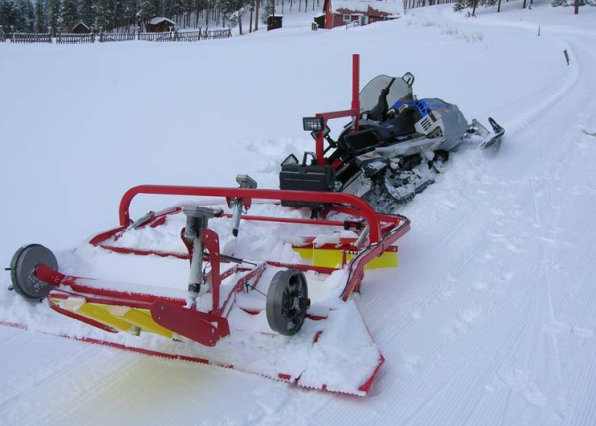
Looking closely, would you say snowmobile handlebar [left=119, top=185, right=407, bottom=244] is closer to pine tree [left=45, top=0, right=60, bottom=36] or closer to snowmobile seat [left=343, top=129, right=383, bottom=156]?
snowmobile seat [left=343, top=129, right=383, bottom=156]

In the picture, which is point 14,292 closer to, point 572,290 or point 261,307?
point 261,307

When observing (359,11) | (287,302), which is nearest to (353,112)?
(287,302)

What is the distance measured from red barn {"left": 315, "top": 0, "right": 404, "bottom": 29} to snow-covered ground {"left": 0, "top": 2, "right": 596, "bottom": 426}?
134 feet

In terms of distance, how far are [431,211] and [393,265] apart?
1.61 meters

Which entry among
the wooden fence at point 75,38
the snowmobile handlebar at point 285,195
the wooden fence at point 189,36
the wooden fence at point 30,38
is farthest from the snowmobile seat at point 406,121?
the wooden fence at point 189,36

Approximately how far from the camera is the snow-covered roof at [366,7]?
170 feet

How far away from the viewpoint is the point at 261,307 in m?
3.09

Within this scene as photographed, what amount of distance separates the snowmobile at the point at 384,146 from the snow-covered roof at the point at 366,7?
48.3 meters

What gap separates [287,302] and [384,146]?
3640 millimetres

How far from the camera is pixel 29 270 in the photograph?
3.10 meters

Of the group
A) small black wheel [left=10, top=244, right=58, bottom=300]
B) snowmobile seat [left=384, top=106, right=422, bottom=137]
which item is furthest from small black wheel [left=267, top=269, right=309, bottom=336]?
snowmobile seat [left=384, top=106, right=422, bottom=137]

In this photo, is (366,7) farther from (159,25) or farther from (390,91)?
(390,91)

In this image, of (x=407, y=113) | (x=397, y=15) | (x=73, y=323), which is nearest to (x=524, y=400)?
(x=73, y=323)

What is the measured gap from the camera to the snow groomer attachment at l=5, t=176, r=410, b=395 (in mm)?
2623
